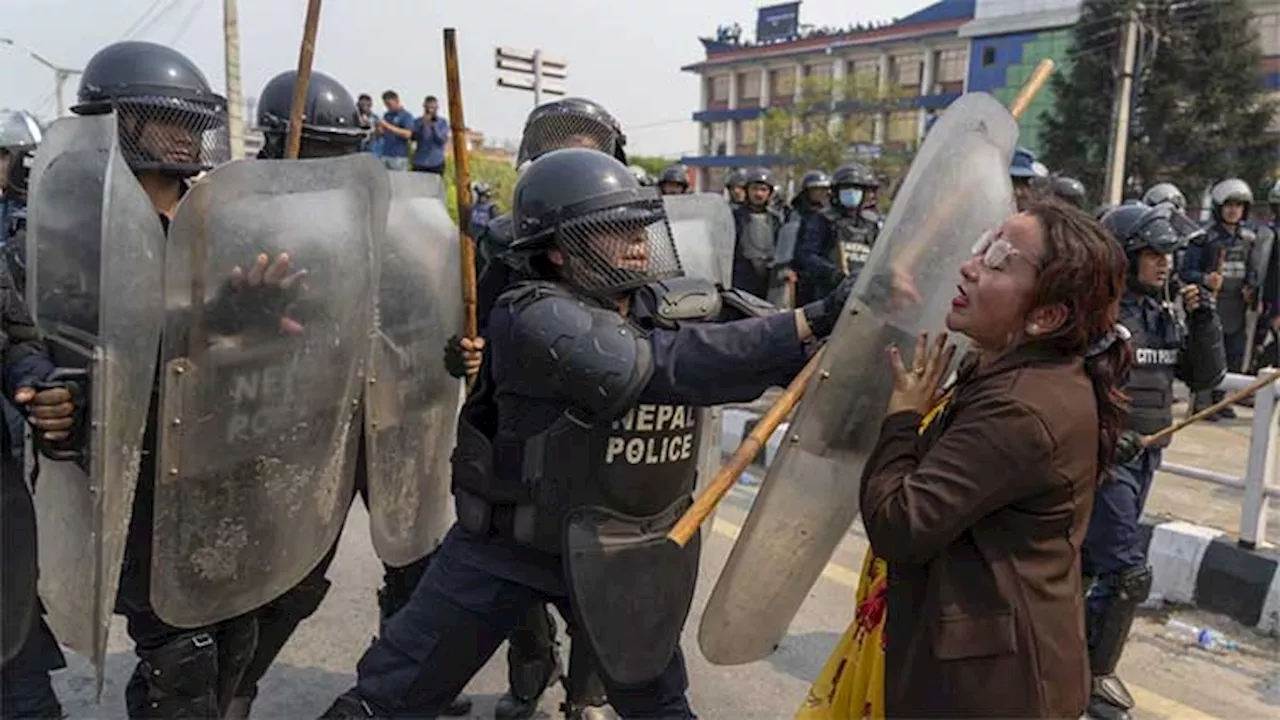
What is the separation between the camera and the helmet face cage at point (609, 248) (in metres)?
2.09

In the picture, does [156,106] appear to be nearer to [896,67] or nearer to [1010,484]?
[1010,484]

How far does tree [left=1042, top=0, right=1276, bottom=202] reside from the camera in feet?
94.1

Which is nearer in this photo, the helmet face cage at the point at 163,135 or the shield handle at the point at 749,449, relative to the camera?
the shield handle at the point at 749,449

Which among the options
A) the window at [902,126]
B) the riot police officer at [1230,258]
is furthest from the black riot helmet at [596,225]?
the window at [902,126]

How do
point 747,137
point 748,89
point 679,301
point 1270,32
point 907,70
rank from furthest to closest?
1. point 748,89
2. point 747,137
3. point 907,70
4. point 1270,32
5. point 679,301

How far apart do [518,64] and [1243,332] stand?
9563 mm

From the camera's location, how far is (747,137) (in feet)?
218

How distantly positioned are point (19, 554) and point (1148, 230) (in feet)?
10.8

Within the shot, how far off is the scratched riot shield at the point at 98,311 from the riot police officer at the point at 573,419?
1.96 ft

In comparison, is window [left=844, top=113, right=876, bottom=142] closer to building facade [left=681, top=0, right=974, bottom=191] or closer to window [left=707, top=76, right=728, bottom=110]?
building facade [left=681, top=0, right=974, bottom=191]

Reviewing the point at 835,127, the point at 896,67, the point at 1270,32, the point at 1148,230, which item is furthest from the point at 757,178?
the point at 896,67

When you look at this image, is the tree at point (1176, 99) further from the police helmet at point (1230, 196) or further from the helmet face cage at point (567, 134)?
the helmet face cage at point (567, 134)

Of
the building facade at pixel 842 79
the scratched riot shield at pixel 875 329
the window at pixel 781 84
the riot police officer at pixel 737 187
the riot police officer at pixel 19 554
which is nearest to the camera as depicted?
the scratched riot shield at pixel 875 329

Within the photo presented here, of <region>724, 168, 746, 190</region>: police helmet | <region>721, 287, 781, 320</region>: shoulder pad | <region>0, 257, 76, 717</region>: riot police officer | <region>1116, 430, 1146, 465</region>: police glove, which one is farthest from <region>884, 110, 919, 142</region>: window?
<region>0, 257, 76, 717</region>: riot police officer
